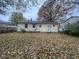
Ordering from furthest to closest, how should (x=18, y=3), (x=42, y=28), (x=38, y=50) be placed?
(x=42, y=28) → (x=18, y=3) → (x=38, y=50)

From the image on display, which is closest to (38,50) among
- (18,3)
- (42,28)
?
(18,3)

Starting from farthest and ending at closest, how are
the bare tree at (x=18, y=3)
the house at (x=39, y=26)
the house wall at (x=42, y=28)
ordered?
the house at (x=39, y=26)
the house wall at (x=42, y=28)
the bare tree at (x=18, y=3)

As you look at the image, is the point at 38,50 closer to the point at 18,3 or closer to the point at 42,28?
the point at 18,3

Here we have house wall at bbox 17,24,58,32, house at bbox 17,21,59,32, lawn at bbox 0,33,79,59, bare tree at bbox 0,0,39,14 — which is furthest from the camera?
house at bbox 17,21,59,32

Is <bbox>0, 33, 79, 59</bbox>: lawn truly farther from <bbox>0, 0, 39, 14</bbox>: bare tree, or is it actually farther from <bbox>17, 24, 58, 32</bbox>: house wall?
<bbox>17, 24, 58, 32</bbox>: house wall

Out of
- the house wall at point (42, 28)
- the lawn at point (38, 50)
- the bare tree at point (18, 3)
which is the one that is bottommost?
the lawn at point (38, 50)

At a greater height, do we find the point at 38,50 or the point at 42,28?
the point at 42,28

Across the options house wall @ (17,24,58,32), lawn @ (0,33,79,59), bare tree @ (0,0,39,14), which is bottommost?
lawn @ (0,33,79,59)

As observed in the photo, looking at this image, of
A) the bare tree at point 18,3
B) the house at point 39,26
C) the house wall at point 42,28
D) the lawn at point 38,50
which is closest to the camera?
the lawn at point 38,50

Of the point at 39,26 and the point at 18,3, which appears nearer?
the point at 18,3

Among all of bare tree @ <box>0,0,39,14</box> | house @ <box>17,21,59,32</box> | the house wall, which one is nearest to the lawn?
bare tree @ <box>0,0,39,14</box>

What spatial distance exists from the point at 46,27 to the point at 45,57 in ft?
97.3

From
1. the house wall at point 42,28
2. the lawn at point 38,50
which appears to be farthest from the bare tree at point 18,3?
the house wall at point 42,28

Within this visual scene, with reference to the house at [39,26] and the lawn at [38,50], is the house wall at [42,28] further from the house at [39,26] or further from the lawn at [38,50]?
the lawn at [38,50]
